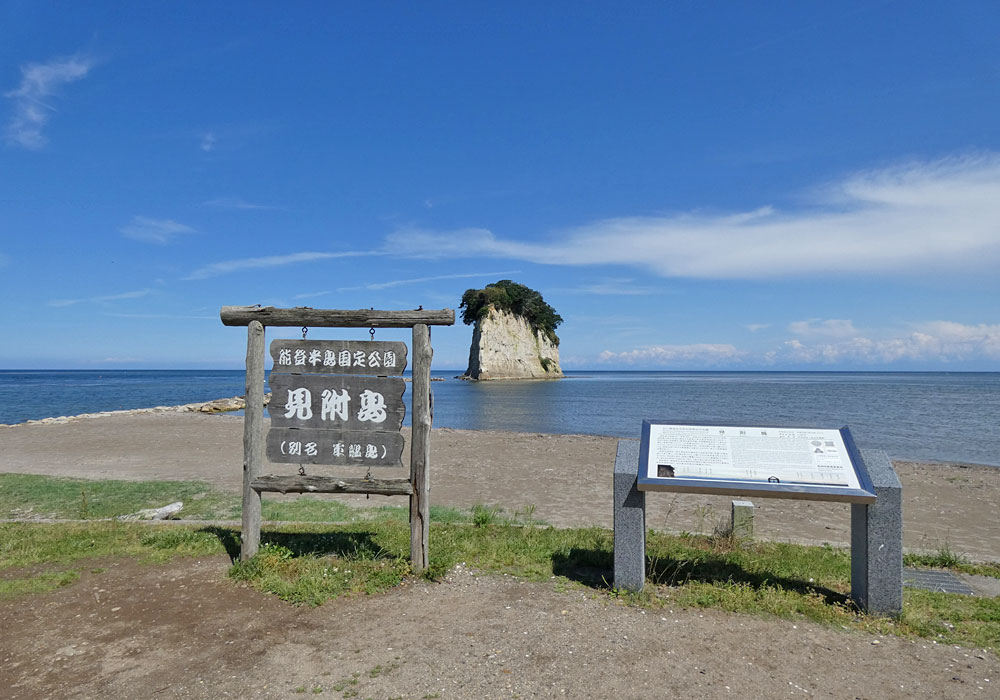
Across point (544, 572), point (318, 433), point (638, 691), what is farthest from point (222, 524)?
point (638, 691)

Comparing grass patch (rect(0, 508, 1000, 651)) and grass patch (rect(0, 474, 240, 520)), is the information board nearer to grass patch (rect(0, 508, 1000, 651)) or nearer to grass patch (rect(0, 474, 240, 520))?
grass patch (rect(0, 508, 1000, 651))

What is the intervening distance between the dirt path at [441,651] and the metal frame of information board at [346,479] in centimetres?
76

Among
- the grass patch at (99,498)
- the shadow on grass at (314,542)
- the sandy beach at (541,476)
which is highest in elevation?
the shadow on grass at (314,542)

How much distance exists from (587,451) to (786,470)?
12.9m

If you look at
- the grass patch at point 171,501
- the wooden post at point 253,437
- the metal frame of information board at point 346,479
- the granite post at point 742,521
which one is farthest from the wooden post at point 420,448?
the granite post at point 742,521

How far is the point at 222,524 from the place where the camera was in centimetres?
768

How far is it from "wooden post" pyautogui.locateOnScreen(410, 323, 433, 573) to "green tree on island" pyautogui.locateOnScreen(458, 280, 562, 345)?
7845cm

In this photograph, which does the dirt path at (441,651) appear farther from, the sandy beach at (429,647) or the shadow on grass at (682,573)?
the shadow on grass at (682,573)

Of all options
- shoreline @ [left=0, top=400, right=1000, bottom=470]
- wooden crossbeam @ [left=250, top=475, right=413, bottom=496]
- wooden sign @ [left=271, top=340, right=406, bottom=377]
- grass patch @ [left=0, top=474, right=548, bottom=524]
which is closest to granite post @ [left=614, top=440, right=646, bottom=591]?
wooden crossbeam @ [left=250, top=475, right=413, bottom=496]

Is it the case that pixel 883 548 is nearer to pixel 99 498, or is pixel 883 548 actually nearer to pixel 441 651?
pixel 441 651

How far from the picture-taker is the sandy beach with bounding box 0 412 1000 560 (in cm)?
862

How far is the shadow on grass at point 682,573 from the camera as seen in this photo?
5.34 metres

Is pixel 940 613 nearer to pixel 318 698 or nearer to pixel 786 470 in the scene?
pixel 786 470

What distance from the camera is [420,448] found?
582cm
